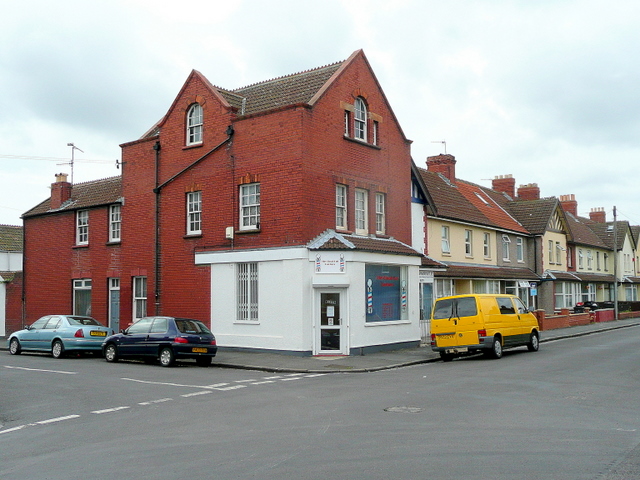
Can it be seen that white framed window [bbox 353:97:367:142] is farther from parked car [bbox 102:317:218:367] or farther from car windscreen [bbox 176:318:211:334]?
parked car [bbox 102:317:218:367]

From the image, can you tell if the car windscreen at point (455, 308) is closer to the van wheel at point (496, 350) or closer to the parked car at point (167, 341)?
the van wheel at point (496, 350)

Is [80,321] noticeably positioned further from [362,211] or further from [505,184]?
[505,184]

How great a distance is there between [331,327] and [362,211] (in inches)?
196

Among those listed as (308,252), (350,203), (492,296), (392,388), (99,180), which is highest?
(99,180)

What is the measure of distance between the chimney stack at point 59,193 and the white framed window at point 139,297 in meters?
7.13

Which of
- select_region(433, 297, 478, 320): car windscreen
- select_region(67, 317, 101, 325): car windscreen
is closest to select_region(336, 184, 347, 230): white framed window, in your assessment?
select_region(433, 297, 478, 320): car windscreen

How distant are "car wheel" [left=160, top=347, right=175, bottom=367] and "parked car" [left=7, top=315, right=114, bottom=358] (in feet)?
13.7

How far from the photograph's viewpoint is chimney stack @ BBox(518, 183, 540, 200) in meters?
48.4

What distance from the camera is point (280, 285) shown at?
72.0ft

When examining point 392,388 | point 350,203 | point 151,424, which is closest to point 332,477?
point 151,424

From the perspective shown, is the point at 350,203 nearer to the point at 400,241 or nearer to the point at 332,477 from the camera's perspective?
the point at 400,241

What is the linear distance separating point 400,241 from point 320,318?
237 inches

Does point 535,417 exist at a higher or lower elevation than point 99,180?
lower

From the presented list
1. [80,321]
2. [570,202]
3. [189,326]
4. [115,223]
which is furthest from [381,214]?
[570,202]
